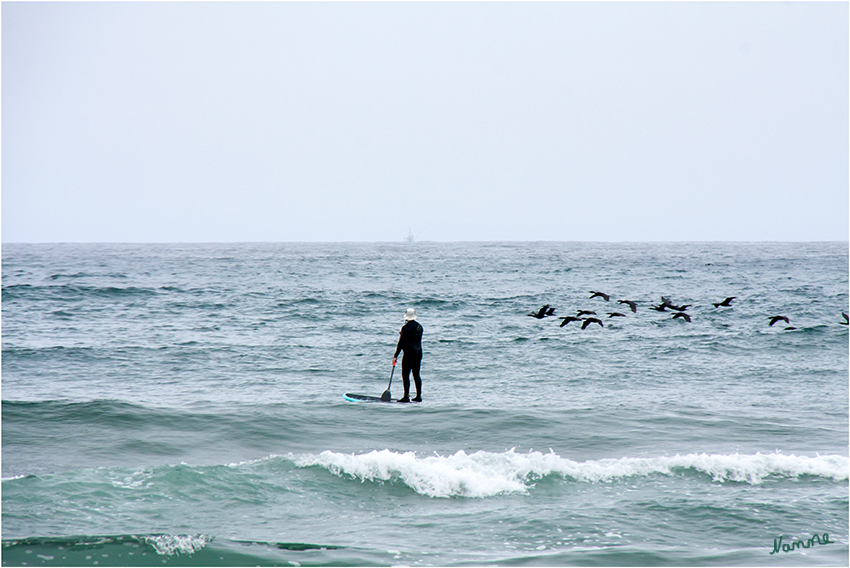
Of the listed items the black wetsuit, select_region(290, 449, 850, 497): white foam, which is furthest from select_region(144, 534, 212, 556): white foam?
the black wetsuit

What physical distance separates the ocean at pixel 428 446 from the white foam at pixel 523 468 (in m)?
0.04

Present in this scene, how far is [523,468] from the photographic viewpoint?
997cm

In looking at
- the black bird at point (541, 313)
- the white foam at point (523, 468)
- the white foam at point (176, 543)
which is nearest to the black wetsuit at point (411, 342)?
the white foam at point (523, 468)

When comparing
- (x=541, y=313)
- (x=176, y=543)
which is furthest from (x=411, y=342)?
(x=541, y=313)

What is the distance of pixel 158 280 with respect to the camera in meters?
48.5

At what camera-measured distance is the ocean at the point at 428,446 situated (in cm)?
759

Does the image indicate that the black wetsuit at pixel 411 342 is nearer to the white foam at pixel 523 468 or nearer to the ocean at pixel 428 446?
the ocean at pixel 428 446

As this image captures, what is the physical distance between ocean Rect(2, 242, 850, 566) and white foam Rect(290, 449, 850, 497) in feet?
0.14

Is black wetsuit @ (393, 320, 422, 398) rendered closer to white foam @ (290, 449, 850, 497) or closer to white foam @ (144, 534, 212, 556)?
white foam @ (290, 449, 850, 497)

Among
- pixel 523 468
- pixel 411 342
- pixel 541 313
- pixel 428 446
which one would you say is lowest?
pixel 428 446

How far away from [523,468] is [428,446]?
226 centimetres

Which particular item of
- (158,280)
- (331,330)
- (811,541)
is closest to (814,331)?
(331,330)

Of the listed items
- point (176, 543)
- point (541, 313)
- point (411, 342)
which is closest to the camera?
point (176, 543)

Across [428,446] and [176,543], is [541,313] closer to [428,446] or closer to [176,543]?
[428,446]
